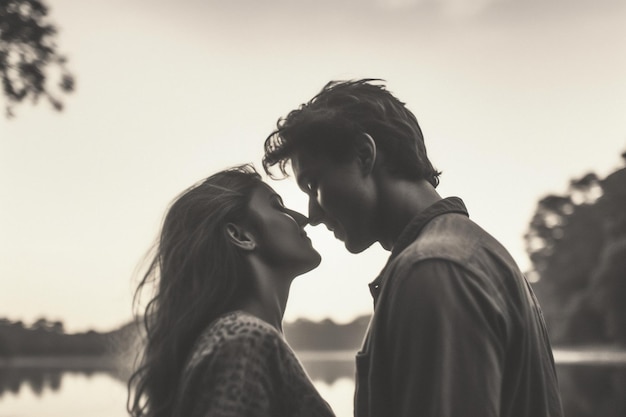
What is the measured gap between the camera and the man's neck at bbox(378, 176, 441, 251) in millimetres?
2621

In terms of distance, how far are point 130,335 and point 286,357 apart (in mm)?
854

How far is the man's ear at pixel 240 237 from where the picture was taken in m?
3.43

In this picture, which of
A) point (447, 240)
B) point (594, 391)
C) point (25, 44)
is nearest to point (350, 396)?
point (594, 391)

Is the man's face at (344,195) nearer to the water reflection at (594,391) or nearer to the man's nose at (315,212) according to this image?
the man's nose at (315,212)

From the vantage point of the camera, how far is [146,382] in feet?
10.7

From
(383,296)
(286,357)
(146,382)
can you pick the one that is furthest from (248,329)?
(383,296)

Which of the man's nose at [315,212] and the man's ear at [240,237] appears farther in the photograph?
the man's ear at [240,237]

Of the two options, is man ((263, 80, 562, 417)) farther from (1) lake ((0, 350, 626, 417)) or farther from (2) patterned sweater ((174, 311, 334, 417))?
(1) lake ((0, 350, 626, 417))

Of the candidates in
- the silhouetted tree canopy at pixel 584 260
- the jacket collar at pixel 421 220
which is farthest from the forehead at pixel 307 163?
the silhouetted tree canopy at pixel 584 260

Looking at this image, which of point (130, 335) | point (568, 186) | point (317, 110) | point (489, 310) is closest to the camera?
point (489, 310)

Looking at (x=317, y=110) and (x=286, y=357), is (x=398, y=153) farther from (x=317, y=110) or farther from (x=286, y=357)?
(x=286, y=357)

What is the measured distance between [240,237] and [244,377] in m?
0.64

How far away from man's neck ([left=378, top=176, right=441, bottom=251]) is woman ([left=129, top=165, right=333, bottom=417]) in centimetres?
64

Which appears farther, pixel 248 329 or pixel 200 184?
pixel 200 184
